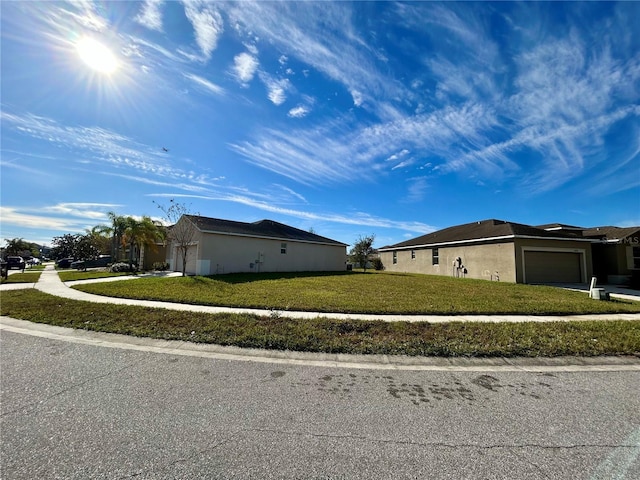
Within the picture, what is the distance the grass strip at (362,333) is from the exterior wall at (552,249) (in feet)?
33.6

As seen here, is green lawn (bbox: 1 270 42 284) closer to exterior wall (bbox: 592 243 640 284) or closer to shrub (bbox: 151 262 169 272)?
shrub (bbox: 151 262 169 272)

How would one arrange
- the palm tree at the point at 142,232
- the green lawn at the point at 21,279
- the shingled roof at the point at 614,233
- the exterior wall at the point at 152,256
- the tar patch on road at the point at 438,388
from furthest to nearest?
1. the exterior wall at the point at 152,256
2. the palm tree at the point at 142,232
3. the shingled roof at the point at 614,233
4. the green lawn at the point at 21,279
5. the tar patch on road at the point at 438,388

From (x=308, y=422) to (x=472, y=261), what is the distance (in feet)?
65.2

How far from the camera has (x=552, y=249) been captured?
17656 millimetres

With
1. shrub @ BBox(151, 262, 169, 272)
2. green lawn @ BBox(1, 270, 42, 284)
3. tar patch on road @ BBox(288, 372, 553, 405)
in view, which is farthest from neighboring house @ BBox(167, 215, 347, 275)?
tar patch on road @ BBox(288, 372, 553, 405)

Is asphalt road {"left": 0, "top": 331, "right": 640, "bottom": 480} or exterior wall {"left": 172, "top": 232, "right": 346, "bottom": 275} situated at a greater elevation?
exterior wall {"left": 172, "top": 232, "right": 346, "bottom": 275}

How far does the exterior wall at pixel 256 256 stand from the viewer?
1789 cm

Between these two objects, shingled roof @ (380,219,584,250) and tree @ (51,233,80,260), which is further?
tree @ (51,233,80,260)

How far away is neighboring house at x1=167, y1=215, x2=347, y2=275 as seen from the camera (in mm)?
18031

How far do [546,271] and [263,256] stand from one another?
58.7 ft

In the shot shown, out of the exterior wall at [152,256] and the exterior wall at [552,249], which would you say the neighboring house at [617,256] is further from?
the exterior wall at [152,256]

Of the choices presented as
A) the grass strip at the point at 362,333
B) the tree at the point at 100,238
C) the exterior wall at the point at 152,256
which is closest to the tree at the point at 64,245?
the tree at the point at 100,238

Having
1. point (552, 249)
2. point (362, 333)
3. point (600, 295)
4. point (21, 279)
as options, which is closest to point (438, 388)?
point (362, 333)

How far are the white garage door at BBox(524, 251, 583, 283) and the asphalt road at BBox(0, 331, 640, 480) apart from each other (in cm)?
1482
